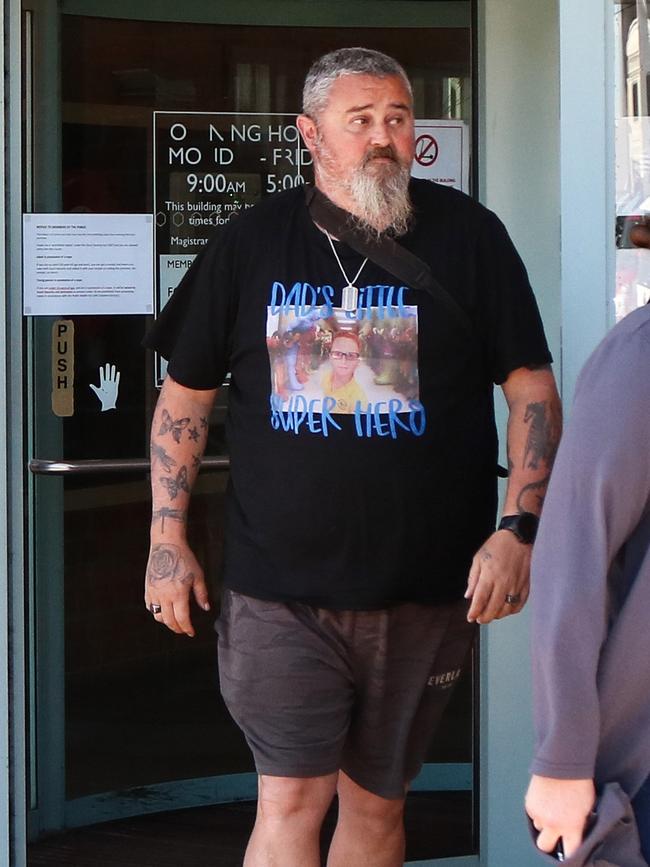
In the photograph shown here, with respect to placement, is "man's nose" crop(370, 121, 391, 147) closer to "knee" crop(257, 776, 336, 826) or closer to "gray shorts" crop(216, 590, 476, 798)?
"gray shorts" crop(216, 590, 476, 798)

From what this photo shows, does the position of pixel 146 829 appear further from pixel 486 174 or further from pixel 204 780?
pixel 486 174

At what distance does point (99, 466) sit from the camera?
12.7 feet

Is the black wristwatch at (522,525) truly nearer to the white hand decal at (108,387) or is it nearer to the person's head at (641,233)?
the person's head at (641,233)

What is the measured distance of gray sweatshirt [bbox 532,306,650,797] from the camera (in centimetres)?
188

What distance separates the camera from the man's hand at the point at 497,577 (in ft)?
9.07

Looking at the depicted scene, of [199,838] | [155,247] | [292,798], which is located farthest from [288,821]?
[155,247]

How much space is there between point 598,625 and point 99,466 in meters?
2.20

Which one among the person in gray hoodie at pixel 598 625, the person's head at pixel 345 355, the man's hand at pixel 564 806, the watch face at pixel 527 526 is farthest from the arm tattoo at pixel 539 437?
the man's hand at pixel 564 806

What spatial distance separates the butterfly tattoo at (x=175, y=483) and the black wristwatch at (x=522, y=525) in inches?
26.9

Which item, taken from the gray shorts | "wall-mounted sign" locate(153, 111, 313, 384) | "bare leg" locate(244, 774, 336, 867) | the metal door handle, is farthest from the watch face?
"wall-mounted sign" locate(153, 111, 313, 384)

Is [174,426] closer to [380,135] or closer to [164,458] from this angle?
[164,458]

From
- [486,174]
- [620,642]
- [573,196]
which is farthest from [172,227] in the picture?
[620,642]

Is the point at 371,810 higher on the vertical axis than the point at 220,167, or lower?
lower

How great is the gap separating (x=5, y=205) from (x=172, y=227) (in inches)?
21.4
